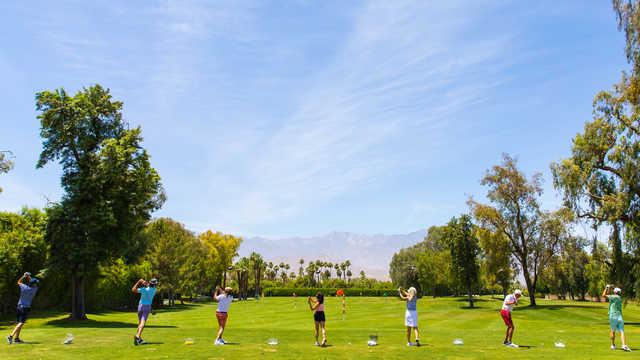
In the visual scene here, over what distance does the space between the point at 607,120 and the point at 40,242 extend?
47.1 metres

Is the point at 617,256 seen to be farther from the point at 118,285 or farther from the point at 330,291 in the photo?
the point at 330,291

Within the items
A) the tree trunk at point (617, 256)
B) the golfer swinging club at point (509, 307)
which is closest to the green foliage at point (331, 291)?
the tree trunk at point (617, 256)

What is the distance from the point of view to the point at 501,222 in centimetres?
5866

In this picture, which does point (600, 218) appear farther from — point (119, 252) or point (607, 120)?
point (119, 252)

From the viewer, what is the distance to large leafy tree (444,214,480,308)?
62.7 meters

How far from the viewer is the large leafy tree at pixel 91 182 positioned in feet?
111

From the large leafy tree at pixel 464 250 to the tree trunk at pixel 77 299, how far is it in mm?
43876

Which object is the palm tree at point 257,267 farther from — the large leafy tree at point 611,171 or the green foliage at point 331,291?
the large leafy tree at point 611,171

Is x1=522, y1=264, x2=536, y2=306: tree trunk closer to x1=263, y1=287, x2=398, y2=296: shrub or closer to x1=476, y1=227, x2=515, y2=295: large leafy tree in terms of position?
x1=476, y1=227, x2=515, y2=295: large leafy tree

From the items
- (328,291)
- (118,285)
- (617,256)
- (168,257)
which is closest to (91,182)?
(118,285)

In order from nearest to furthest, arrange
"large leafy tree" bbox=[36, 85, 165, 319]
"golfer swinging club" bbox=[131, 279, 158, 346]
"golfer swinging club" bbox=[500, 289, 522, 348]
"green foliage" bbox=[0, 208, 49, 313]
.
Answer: "golfer swinging club" bbox=[131, 279, 158, 346] < "golfer swinging club" bbox=[500, 289, 522, 348] < "large leafy tree" bbox=[36, 85, 165, 319] < "green foliage" bbox=[0, 208, 49, 313]

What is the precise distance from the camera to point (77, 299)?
3575cm

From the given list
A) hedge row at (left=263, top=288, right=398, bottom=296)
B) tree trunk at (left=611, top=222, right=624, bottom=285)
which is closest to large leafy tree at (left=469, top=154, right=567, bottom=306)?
tree trunk at (left=611, top=222, right=624, bottom=285)

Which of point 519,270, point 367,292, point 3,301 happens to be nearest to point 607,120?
point 519,270
